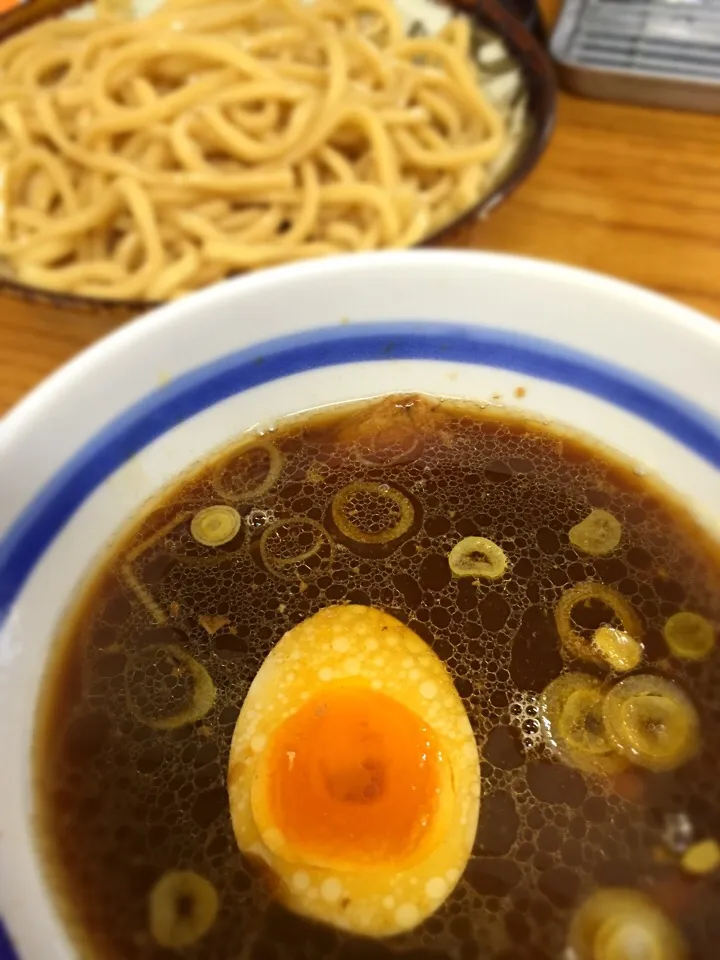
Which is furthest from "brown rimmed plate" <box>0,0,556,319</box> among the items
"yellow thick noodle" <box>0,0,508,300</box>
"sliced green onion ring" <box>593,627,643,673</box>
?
"sliced green onion ring" <box>593,627,643,673</box>

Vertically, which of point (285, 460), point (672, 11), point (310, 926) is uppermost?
point (672, 11)

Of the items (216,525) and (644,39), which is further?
(644,39)

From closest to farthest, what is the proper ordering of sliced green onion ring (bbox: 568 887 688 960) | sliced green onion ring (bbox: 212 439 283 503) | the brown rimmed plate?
1. sliced green onion ring (bbox: 568 887 688 960)
2. sliced green onion ring (bbox: 212 439 283 503)
3. the brown rimmed plate

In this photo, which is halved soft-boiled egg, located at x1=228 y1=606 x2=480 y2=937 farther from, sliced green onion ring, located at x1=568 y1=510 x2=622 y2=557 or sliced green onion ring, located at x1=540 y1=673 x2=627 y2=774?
sliced green onion ring, located at x1=568 y1=510 x2=622 y2=557

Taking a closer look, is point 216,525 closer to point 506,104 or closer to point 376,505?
point 376,505

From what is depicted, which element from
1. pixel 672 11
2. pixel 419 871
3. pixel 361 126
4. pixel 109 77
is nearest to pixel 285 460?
pixel 419 871

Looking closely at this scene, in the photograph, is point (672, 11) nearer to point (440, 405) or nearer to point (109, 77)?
point (109, 77)

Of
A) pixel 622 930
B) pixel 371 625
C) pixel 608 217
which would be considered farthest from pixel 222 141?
pixel 622 930
